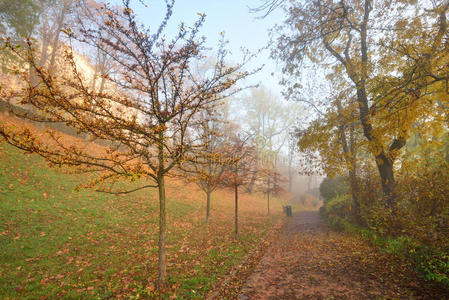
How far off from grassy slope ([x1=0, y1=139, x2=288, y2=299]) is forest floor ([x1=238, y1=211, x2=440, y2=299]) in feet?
3.89

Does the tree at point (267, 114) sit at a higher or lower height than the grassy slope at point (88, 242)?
higher

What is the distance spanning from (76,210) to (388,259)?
10893 mm

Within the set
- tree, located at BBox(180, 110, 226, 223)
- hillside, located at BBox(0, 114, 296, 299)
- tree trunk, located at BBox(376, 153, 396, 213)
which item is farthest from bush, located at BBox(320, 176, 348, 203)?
tree, located at BBox(180, 110, 226, 223)

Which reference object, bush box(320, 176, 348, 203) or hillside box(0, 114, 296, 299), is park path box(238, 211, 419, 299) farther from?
bush box(320, 176, 348, 203)

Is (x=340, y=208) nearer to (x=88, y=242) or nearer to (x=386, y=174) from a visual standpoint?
(x=386, y=174)

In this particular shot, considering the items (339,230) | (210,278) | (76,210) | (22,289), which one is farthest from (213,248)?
(339,230)

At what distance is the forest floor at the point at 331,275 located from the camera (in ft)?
15.0

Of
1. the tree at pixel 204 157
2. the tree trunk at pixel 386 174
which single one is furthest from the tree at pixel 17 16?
the tree trunk at pixel 386 174

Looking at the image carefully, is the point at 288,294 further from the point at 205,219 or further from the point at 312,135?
the point at 205,219

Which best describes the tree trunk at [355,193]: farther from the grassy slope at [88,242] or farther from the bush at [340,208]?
the grassy slope at [88,242]

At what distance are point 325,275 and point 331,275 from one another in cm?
16

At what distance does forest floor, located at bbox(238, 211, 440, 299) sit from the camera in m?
4.56

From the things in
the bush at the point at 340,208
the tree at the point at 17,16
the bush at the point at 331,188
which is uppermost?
the tree at the point at 17,16

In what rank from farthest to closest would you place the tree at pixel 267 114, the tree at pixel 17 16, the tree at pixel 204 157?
the tree at pixel 267 114, the tree at pixel 17 16, the tree at pixel 204 157
